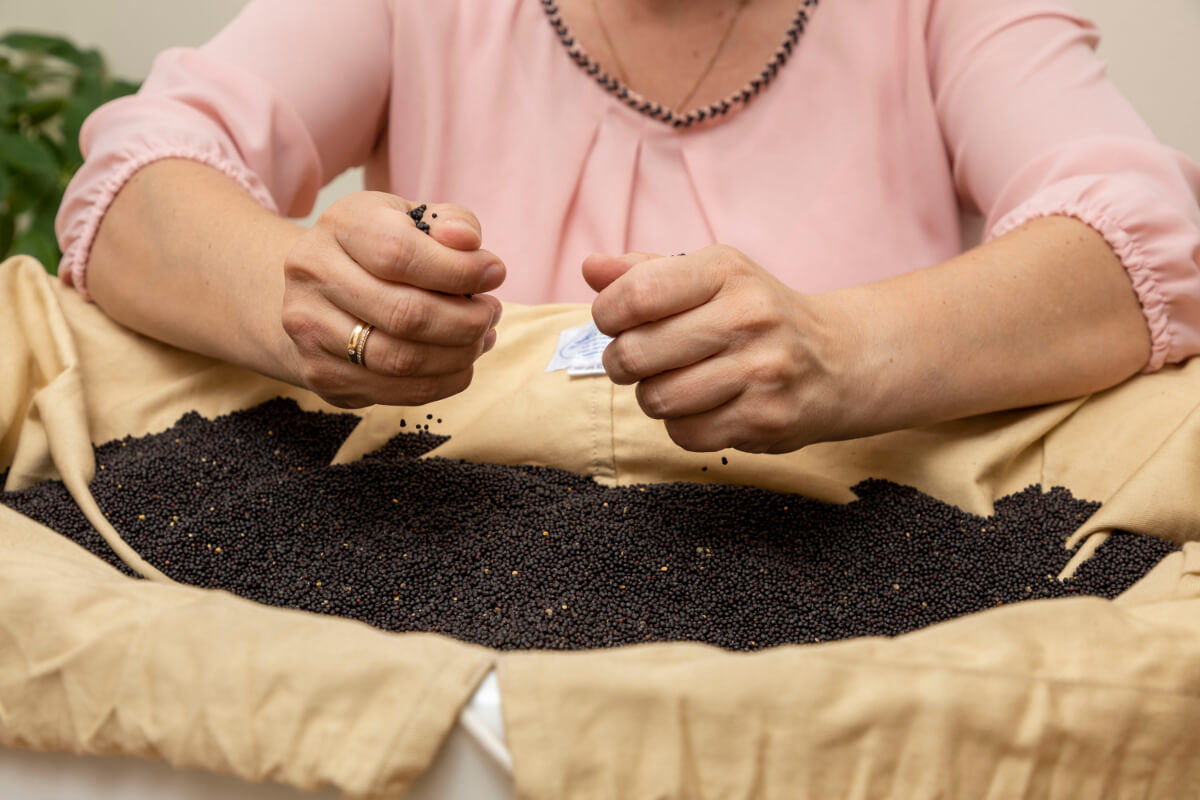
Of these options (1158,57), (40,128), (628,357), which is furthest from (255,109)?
(1158,57)

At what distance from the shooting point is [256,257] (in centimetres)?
68

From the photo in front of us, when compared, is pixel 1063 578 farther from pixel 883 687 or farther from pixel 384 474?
pixel 384 474

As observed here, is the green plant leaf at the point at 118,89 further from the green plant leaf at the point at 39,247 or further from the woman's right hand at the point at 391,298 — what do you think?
the woman's right hand at the point at 391,298

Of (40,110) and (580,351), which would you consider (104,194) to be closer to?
(580,351)

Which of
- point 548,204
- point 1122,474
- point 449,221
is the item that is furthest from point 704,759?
point 548,204

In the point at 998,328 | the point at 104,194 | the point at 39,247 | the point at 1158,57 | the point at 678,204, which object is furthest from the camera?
the point at 39,247

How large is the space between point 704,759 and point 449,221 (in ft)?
1.09

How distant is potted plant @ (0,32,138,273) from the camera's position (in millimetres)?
1667

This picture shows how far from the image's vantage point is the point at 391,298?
1.79 ft

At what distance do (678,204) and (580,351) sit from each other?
303 millimetres

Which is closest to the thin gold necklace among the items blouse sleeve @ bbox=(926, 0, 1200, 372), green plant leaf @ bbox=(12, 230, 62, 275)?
blouse sleeve @ bbox=(926, 0, 1200, 372)

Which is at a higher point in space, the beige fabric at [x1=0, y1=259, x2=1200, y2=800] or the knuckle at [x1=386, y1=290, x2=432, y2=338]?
the knuckle at [x1=386, y1=290, x2=432, y2=338]

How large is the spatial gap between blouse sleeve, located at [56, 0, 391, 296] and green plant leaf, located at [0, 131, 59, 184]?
0.96 m

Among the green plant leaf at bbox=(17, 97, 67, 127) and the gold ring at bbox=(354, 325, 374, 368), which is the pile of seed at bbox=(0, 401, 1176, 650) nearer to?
the gold ring at bbox=(354, 325, 374, 368)
